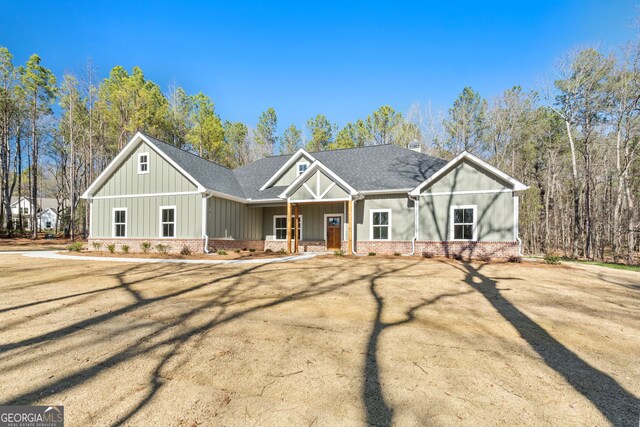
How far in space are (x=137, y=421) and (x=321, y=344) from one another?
2092 millimetres

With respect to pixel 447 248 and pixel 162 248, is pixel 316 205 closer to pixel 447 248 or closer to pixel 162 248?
pixel 447 248

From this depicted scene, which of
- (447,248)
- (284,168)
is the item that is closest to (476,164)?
(447,248)

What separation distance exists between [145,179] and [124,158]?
6.81ft

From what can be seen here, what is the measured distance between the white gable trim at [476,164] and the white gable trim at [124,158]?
A: 1091 centimetres

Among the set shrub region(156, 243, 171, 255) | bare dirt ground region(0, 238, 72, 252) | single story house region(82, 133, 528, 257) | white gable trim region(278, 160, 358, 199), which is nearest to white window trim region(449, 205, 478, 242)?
single story house region(82, 133, 528, 257)

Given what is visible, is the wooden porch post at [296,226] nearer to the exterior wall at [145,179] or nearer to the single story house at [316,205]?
the single story house at [316,205]

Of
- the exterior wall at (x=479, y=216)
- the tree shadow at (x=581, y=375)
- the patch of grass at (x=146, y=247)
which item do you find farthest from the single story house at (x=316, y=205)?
the tree shadow at (x=581, y=375)

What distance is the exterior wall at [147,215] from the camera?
50.6 ft

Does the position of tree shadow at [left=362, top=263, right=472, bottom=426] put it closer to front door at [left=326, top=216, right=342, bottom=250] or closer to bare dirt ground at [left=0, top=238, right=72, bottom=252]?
front door at [left=326, top=216, right=342, bottom=250]

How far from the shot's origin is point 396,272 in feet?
31.1

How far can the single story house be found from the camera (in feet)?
43.8

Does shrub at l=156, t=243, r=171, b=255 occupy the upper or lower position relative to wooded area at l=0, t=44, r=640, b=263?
lower

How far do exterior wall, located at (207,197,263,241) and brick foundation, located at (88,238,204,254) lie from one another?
84 cm

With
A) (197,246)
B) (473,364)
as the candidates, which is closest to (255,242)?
(197,246)
